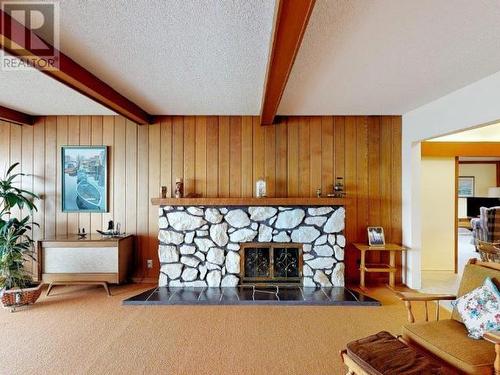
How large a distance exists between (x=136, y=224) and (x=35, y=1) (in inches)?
126

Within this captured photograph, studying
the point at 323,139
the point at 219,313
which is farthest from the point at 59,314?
the point at 323,139

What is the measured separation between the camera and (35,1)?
1.79 metres

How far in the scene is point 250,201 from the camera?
411 centimetres

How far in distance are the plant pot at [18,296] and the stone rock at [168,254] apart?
4.90ft

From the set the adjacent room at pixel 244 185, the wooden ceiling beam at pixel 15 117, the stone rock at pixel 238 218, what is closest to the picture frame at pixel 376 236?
the adjacent room at pixel 244 185

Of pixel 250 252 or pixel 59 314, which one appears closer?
pixel 59 314

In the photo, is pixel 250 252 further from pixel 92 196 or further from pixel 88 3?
pixel 88 3

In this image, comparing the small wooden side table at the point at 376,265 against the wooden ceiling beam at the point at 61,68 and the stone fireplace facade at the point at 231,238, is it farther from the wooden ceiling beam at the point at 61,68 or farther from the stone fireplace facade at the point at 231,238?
the wooden ceiling beam at the point at 61,68

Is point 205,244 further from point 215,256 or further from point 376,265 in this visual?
point 376,265

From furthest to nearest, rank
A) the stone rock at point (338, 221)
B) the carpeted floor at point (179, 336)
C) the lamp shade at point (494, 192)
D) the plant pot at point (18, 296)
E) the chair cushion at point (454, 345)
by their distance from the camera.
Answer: the lamp shade at point (494, 192) → the stone rock at point (338, 221) → the plant pot at point (18, 296) → the carpeted floor at point (179, 336) → the chair cushion at point (454, 345)

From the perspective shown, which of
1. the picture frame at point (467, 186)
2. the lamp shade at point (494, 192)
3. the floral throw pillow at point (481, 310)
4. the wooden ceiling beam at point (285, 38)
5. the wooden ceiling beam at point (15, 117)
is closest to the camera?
the wooden ceiling beam at point (285, 38)

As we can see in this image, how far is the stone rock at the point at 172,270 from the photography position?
423 centimetres

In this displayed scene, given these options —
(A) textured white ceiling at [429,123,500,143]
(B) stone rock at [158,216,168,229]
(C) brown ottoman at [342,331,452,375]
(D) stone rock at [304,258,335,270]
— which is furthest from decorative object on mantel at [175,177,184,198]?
(A) textured white ceiling at [429,123,500,143]

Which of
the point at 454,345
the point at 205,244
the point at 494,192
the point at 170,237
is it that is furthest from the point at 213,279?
the point at 494,192
